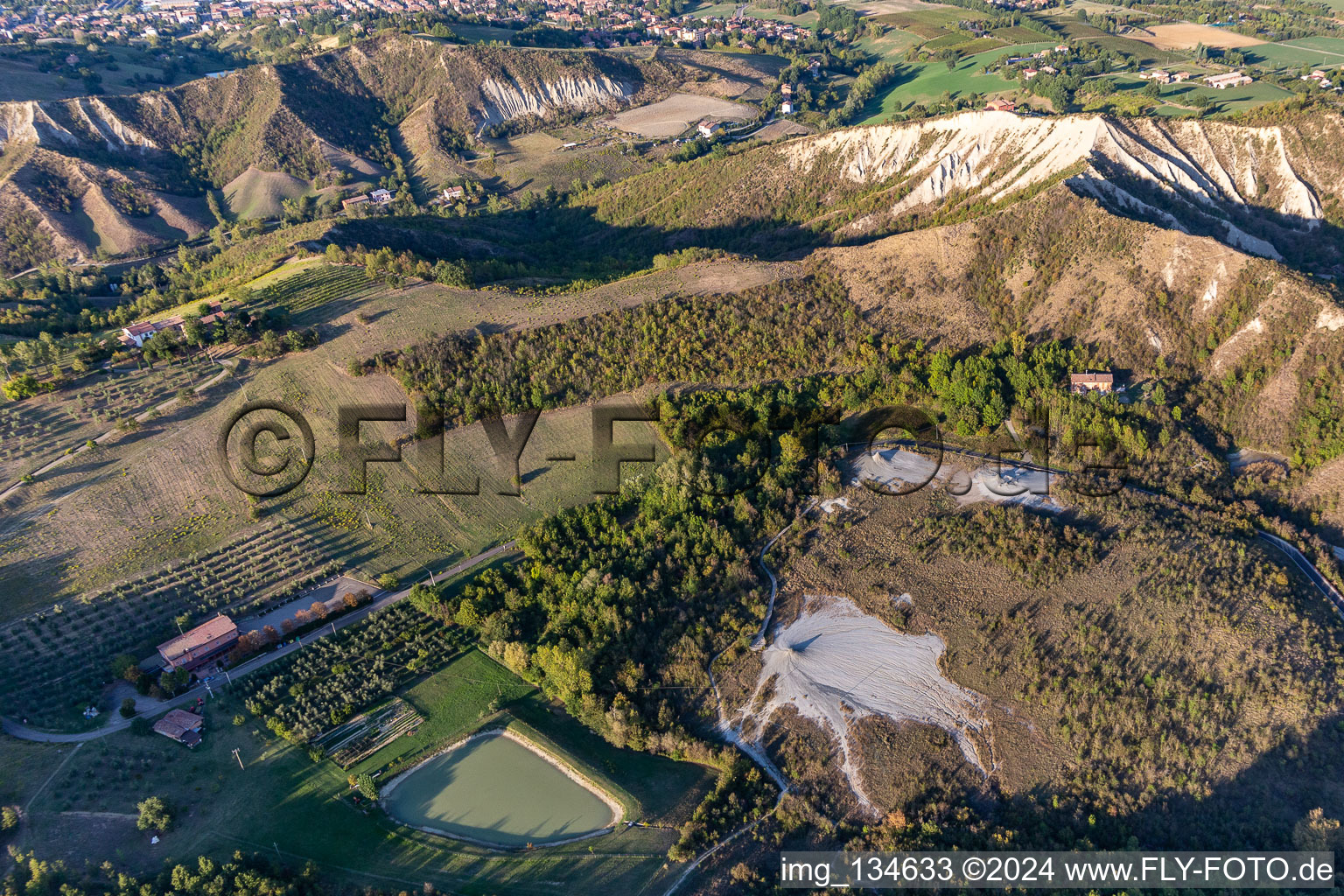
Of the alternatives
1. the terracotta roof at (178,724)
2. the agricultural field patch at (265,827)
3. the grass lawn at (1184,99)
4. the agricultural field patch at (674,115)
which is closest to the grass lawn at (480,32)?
the agricultural field patch at (674,115)

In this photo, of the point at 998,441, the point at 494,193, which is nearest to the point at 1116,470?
the point at 998,441

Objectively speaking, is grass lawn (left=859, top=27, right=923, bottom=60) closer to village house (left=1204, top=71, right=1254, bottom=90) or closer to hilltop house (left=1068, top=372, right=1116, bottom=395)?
village house (left=1204, top=71, right=1254, bottom=90)

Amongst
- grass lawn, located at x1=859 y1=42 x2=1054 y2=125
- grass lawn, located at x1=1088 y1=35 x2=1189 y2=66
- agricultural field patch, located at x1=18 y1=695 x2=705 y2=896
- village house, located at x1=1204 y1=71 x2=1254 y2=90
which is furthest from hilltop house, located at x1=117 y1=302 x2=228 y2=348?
grass lawn, located at x1=1088 y1=35 x2=1189 y2=66

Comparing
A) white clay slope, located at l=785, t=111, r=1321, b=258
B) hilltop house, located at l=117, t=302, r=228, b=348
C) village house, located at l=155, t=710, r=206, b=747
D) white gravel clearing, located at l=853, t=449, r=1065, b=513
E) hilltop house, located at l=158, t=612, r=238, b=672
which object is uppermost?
white clay slope, located at l=785, t=111, r=1321, b=258

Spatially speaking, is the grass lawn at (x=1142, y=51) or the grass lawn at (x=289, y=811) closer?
the grass lawn at (x=289, y=811)

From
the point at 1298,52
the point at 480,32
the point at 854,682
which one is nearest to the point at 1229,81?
the point at 1298,52

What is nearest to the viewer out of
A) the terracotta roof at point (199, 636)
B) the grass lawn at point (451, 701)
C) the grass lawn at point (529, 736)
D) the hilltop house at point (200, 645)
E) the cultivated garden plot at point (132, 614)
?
the grass lawn at point (529, 736)

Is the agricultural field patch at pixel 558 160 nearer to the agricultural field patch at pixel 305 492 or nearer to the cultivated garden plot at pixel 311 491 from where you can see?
the agricultural field patch at pixel 305 492
